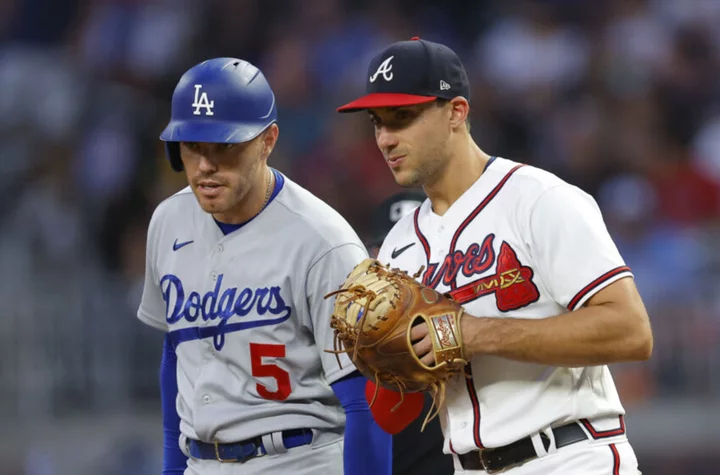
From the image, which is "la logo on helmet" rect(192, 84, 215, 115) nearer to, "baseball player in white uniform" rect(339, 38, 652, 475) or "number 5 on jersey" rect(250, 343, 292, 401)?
"baseball player in white uniform" rect(339, 38, 652, 475)

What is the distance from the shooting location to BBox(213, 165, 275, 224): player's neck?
141 inches

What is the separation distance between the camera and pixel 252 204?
11.8 ft

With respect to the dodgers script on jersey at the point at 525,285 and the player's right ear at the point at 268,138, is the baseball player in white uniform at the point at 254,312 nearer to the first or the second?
the player's right ear at the point at 268,138

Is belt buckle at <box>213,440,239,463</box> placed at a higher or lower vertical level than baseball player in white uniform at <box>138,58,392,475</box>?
lower

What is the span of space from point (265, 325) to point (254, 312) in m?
0.05

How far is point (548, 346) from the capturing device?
9.23ft

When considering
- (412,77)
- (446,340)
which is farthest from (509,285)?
(412,77)

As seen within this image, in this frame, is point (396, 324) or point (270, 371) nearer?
point (396, 324)

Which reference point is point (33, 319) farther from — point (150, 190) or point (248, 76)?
point (248, 76)

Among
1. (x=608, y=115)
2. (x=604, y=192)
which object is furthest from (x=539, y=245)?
(x=608, y=115)

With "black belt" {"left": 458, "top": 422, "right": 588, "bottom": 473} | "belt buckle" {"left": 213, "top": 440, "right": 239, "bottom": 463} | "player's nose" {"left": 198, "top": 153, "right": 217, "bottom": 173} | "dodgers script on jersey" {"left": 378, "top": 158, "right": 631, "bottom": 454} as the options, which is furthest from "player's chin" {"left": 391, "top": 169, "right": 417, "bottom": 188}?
"belt buckle" {"left": 213, "top": 440, "right": 239, "bottom": 463}

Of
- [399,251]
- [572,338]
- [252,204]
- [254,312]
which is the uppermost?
[252,204]

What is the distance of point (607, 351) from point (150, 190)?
20.9ft

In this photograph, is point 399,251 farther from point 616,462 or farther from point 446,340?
point 616,462
